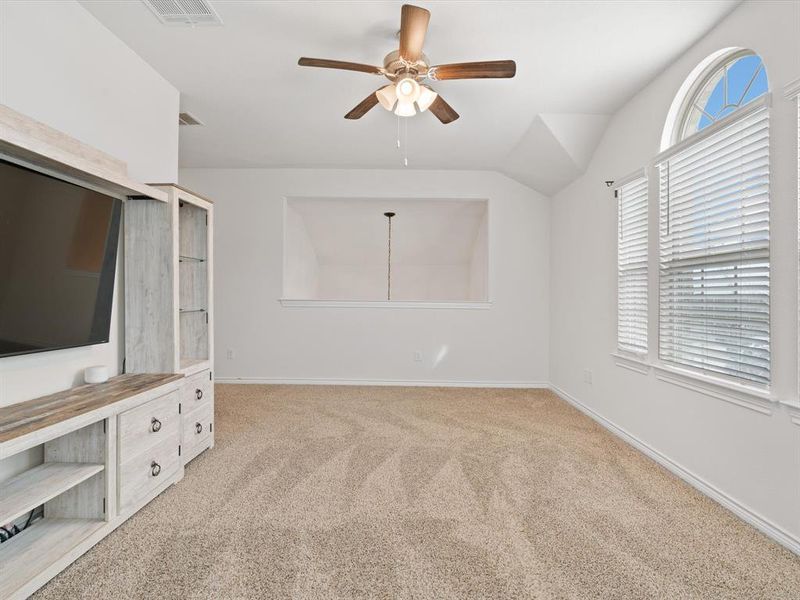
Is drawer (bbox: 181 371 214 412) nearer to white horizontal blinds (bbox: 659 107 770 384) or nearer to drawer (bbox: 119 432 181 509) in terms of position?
drawer (bbox: 119 432 181 509)

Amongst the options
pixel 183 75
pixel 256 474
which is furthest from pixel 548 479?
pixel 183 75

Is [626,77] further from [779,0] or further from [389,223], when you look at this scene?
[389,223]

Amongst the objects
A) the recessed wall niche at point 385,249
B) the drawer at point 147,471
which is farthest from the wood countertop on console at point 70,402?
the recessed wall niche at point 385,249

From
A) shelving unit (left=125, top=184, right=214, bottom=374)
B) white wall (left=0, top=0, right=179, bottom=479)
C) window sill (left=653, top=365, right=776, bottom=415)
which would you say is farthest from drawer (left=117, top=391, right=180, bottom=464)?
window sill (left=653, top=365, right=776, bottom=415)

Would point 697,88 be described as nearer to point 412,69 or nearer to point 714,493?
point 412,69

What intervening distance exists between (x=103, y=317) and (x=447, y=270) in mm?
5013

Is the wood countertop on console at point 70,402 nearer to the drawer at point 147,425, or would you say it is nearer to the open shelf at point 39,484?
the drawer at point 147,425

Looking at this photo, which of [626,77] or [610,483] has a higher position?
[626,77]

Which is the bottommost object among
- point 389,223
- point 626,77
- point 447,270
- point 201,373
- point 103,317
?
point 201,373

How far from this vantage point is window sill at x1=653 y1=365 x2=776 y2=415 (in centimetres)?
190

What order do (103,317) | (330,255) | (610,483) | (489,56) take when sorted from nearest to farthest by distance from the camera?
(103,317), (610,483), (489,56), (330,255)

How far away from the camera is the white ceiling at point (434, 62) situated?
Answer: 2.18 meters

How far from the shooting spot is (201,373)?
269 cm

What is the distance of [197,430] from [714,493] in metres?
3.02
